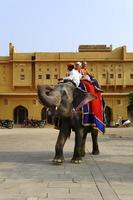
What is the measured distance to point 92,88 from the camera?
11.7m

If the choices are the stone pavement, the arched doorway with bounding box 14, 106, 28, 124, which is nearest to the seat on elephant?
the stone pavement

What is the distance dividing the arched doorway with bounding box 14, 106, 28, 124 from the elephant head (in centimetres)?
5204

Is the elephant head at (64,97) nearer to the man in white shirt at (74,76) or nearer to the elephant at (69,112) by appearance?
the elephant at (69,112)

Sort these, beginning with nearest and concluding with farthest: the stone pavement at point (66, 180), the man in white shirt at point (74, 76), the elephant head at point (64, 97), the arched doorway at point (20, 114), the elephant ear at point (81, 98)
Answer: the stone pavement at point (66, 180) < the elephant head at point (64, 97) < the elephant ear at point (81, 98) < the man in white shirt at point (74, 76) < the arched doorway at point (20, 114)

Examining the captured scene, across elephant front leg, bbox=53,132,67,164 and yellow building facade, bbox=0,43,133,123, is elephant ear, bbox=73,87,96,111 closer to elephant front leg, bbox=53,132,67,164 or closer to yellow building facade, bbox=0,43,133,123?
elephant front leg, bbox=53,132,67,164

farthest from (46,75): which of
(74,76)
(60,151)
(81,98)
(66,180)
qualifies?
(66,180)

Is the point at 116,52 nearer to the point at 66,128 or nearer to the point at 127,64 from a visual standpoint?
the point at 127,64

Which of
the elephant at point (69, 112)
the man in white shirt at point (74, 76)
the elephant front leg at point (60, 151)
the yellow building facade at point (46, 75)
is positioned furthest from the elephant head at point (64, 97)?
the yellow building facade at point (46, 75)

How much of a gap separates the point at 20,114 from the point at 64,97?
53.3 m

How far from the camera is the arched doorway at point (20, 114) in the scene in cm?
6300

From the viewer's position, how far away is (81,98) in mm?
10922

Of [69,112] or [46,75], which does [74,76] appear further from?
[46,75]

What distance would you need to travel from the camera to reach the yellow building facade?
205ft

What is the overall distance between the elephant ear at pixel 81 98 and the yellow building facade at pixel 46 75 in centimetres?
5104
